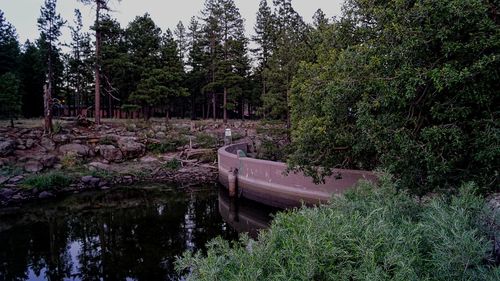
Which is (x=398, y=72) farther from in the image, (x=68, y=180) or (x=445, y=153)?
(x=68, y=180)

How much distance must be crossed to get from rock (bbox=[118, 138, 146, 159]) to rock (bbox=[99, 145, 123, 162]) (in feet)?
1.58

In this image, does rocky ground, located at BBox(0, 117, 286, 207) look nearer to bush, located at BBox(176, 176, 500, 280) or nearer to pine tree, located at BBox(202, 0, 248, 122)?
pine tree, located at BBox(202, 0, 248, 122)

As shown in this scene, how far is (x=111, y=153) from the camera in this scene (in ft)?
78.7

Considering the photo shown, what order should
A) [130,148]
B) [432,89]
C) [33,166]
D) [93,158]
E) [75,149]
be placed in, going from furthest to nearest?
[130,148] < [93,158] < [75,149] < [33,166] < [432,89]

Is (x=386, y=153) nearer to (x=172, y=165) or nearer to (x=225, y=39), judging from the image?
(x=172, y=165)

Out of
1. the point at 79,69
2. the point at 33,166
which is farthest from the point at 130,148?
the point at 79,69

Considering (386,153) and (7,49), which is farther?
(7,49)

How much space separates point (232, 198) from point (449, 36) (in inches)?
517

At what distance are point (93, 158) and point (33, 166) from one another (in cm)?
397

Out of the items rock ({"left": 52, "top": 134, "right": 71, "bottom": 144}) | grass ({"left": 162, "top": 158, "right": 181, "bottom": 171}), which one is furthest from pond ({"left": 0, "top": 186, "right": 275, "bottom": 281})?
rock ({"left": 52, "top": 134, "right": 71, "bottom": 144})

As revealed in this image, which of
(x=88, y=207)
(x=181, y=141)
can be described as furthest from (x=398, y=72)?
(x=181, y=141)

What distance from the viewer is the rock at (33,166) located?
66.5ft

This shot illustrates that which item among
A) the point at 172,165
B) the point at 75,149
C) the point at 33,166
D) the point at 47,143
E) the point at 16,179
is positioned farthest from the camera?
the point at 172,165

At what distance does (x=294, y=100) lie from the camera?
14250 millimetres
